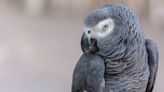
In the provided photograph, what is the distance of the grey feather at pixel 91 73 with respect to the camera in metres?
0.93

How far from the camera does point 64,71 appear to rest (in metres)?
1.37

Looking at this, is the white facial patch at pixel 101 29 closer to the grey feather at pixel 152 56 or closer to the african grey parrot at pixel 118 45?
the african grey parrot at pixel 118 45

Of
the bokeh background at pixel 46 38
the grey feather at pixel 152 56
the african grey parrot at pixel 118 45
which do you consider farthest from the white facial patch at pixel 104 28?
the bokeh background at pixel 46 38

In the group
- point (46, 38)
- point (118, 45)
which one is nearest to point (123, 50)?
point (118, 45)

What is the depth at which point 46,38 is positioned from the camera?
1.51 m

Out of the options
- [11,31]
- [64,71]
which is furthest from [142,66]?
[11,31]

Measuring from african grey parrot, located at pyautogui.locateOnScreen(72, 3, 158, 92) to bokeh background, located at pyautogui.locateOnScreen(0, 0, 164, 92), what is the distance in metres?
0.35

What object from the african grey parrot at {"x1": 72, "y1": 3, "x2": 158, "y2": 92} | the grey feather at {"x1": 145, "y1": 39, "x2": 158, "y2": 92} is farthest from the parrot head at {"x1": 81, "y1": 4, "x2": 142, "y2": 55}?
the grey feather at {"x1": 145, "y1": 39, "x2": 158, "y2": 92}

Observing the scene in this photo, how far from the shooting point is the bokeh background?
1336 millimetres

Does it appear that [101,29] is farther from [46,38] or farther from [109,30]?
[46,38]

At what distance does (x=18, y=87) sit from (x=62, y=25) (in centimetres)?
38

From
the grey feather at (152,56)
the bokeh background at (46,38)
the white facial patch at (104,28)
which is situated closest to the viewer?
the white facial patch at (104,28)

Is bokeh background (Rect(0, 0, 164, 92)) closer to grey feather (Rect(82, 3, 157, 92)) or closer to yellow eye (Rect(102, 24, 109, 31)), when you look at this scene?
grey feather (Rect(82, 3, 157, 92))

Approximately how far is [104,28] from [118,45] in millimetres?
63
